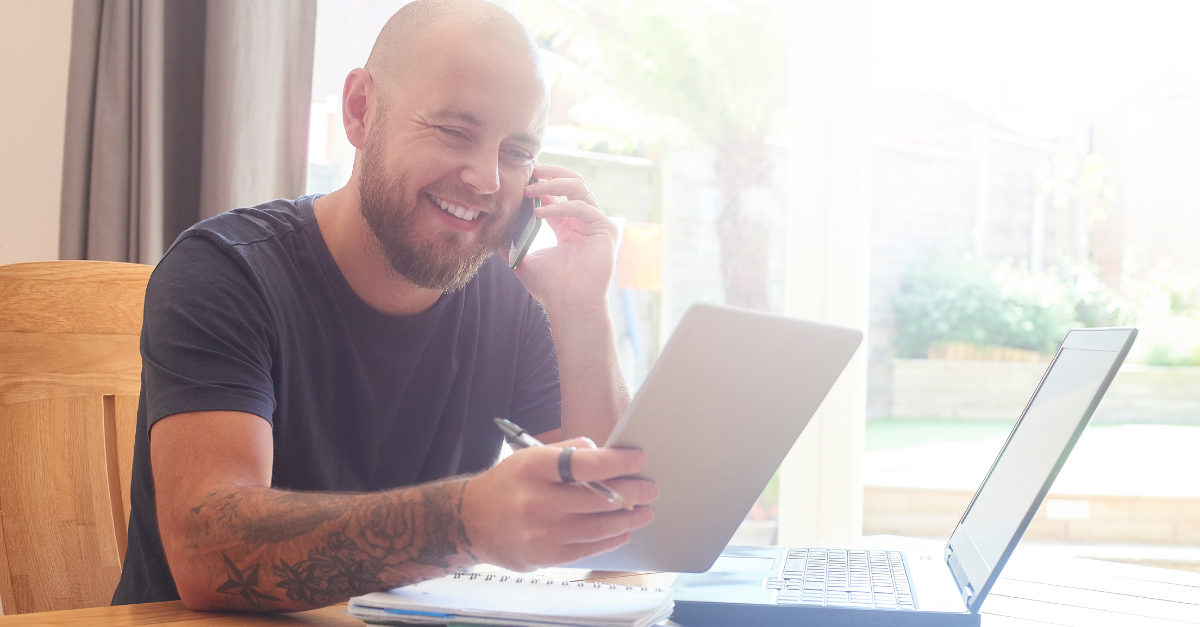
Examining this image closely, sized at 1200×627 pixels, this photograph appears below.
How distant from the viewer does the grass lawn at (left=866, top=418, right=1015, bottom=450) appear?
2572 mm

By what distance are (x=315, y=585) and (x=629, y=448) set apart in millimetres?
306

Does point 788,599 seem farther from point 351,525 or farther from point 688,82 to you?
point 688,82

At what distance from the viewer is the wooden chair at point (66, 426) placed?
46.3 inches

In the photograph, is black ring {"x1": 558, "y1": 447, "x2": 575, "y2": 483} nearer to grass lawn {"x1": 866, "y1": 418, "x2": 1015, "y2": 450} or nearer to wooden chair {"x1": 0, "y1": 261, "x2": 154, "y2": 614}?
wooden chair {"x1": 0, "y1": 261, "x2": 154, "y2": 614}

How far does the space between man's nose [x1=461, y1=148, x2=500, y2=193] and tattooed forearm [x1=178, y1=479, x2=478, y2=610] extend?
0.53 meters

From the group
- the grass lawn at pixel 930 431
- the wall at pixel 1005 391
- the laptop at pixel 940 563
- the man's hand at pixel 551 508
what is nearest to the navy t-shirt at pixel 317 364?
the man's hand at pixel 551 508

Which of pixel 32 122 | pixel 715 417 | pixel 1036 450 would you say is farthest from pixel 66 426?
pixel 1036 450

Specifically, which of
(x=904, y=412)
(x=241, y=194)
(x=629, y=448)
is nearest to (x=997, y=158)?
(x=904, y=412)

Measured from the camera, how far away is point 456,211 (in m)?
1.24

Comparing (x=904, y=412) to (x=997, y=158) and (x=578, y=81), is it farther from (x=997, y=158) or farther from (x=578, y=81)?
(x=578, y=81)

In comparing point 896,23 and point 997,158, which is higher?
point 896,23

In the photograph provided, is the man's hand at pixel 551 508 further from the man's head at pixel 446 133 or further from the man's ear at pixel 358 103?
the man's ear at pixel 358 103

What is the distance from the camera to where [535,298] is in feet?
4.64

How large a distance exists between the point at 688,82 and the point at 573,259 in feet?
3.78
